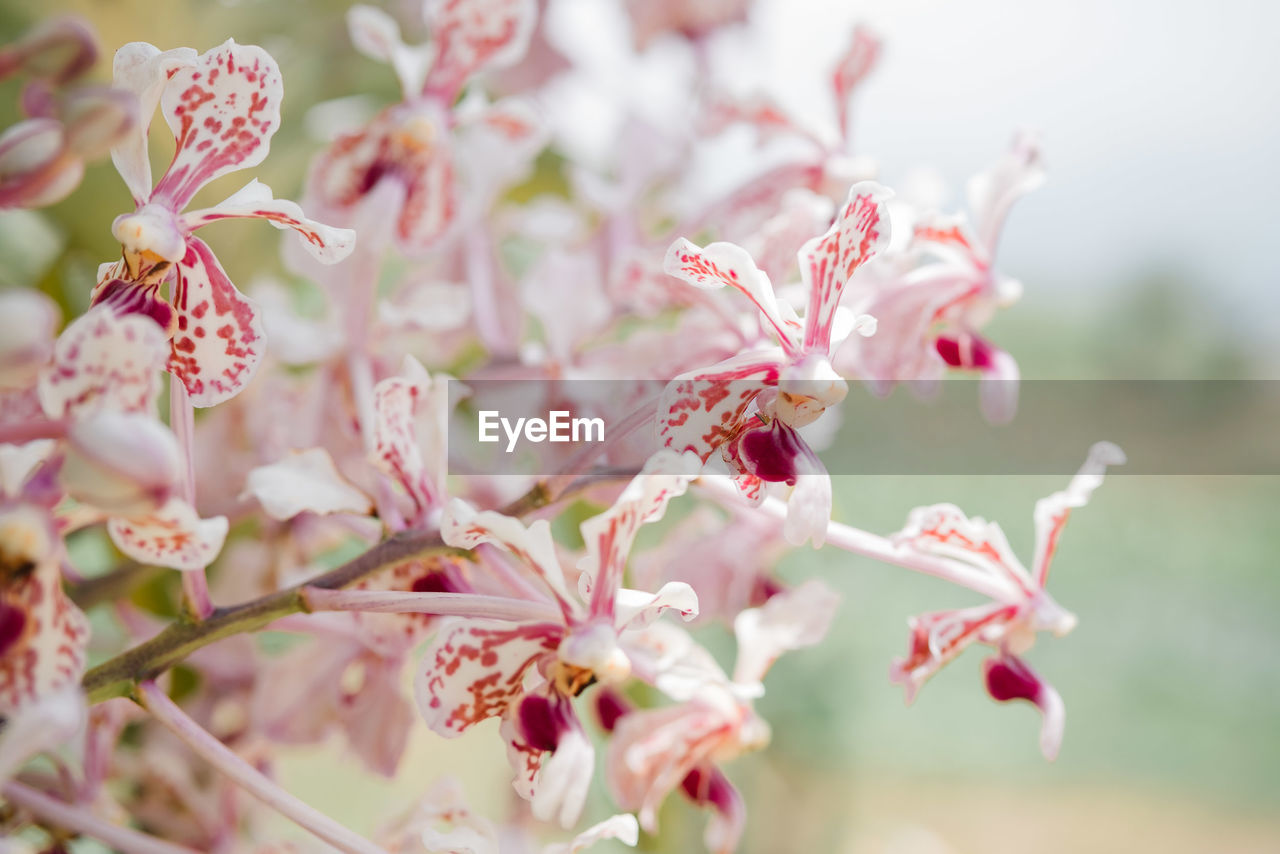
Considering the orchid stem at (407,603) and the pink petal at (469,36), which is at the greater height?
the pink petal at (469,36)

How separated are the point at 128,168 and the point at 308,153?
0.18 metres

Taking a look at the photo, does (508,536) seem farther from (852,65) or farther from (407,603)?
(852,65)

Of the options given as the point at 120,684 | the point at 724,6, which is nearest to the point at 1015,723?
the point at 724,6

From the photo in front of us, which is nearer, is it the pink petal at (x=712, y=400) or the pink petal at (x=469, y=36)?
the pink petal at (x=712, y=400)

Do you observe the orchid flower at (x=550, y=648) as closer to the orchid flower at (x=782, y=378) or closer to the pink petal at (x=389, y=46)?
the orchid flower at (x=782, y=378)

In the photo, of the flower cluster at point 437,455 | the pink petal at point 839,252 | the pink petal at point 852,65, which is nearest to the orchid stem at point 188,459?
the flower cluster at point 437,455

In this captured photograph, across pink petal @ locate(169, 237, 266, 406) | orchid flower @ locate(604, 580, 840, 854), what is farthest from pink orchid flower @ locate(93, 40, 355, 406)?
orchid flower @ locate(604, 580, 840, 854)

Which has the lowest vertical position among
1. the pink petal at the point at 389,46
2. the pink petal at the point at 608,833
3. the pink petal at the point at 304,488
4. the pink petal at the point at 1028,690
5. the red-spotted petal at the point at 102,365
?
the pink petal at the point at 608,833

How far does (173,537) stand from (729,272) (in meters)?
0.09

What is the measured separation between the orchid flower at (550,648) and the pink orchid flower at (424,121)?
12 centimetres

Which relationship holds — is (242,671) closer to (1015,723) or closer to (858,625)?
(858,625)

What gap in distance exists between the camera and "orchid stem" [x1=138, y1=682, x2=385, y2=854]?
164mm

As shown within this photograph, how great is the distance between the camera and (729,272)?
6.6 inches

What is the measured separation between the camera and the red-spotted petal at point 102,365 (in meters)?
0.13
